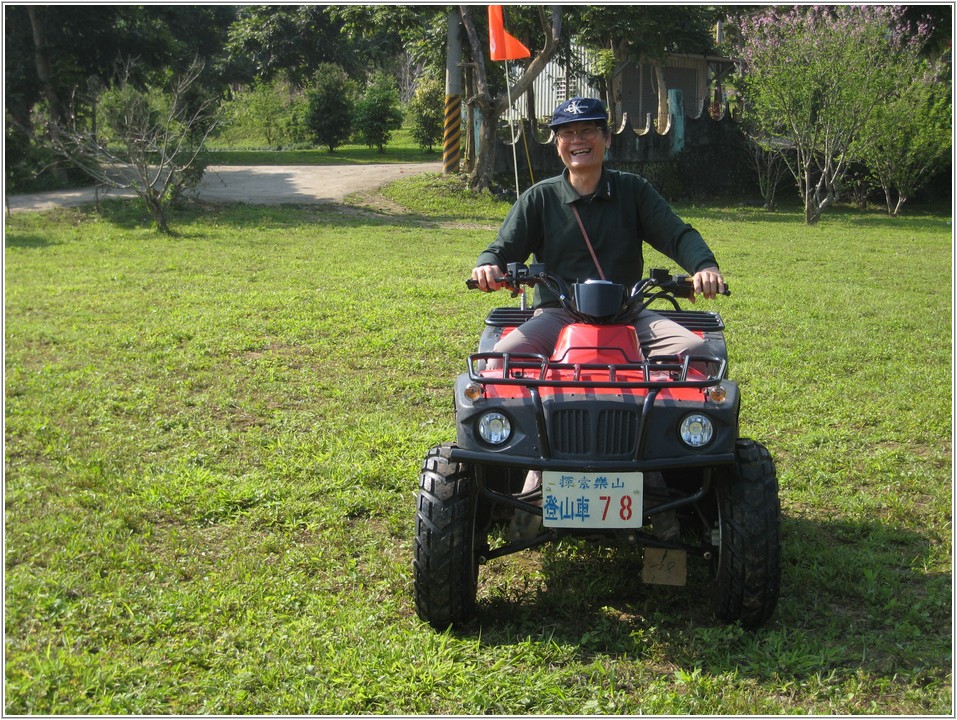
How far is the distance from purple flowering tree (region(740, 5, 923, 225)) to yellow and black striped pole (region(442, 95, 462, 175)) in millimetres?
6379

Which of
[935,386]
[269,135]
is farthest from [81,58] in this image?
[935,386]

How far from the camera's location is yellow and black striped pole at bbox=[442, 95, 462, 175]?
23547mm

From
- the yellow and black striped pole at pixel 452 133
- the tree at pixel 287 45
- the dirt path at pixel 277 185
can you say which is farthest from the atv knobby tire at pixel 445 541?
the tree at pixel 287 45

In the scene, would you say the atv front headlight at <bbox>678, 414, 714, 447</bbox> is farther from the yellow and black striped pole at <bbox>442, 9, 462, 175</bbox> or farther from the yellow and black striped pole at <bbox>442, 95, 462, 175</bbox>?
the yellow and black striped pole at <bbox>442, 95, 462, 175</bbox>

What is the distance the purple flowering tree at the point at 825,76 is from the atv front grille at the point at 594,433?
59.6 feet

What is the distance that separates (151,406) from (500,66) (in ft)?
75.3

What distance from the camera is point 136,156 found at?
53.1ft

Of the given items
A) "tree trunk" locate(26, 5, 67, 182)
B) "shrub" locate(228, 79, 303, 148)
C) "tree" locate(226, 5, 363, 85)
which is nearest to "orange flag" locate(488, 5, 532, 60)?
"tree trunk" locate(26, 5, 67, 182)

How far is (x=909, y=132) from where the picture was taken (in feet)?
72.9

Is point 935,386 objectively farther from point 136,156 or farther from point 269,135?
point 269,135

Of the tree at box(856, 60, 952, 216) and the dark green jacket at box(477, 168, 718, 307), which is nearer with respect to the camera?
the dark green jacket at box(477, 168, 718, 307)

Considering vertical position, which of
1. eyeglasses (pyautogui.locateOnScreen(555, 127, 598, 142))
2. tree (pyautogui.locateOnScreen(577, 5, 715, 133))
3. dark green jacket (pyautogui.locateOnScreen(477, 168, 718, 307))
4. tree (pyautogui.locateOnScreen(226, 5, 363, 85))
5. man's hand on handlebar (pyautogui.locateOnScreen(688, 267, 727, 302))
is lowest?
man's hand on handlebar (pyautogui.locateOnScreen(688, 267, 727, 302))

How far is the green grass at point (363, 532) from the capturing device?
3.43 m

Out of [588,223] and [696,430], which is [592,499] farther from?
[588,223]
